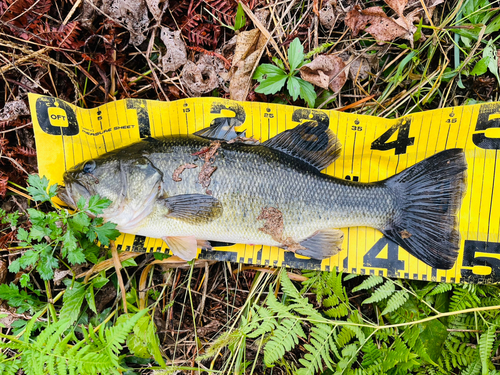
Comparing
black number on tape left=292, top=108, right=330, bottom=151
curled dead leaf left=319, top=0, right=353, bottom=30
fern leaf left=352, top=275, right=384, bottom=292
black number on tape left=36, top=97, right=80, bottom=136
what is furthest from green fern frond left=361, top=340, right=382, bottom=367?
black number on tape left=36, top=97, right=80, bottom=136

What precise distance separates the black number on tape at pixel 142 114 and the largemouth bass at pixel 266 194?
10.8 inches

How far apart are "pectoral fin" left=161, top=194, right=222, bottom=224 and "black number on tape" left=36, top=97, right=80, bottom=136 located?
116 centimetres

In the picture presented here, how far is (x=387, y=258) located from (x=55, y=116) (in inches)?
126

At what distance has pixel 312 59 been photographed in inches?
125

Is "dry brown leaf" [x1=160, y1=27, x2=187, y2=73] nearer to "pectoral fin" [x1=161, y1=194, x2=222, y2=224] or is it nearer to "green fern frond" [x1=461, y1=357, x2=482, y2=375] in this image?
"pectoral fin" [x1=161, y1=194, x2=222, y2=224]

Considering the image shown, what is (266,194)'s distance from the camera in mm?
2762

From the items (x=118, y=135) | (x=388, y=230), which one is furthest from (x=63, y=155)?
(x=388, y=230)

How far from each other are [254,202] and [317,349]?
121 cm

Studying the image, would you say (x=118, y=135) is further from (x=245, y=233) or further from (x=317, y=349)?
(x=317, y=349)

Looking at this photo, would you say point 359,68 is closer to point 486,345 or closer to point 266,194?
point 266,194

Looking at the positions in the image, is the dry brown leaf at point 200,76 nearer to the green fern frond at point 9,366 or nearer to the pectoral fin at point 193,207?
the pectoral fin at point 193,207

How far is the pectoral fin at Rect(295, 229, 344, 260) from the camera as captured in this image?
9.50 ft

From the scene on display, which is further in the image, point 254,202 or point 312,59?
point 312,59

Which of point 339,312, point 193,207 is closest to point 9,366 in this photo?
point 193,207
